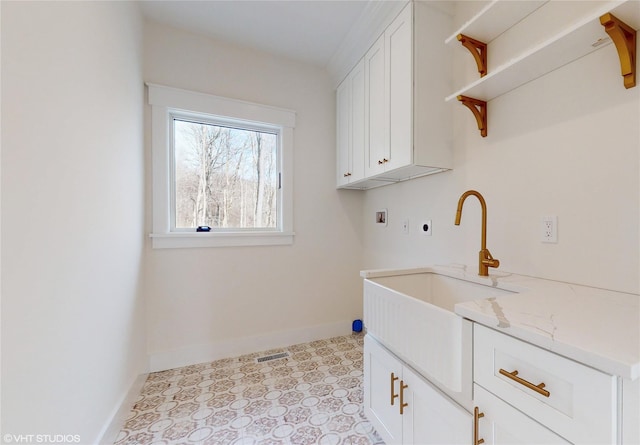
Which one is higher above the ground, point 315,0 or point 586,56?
point 315,0

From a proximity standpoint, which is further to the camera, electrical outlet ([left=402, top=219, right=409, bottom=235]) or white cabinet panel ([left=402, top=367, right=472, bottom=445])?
electrical outlet ([left=402, top=219, right=409, bottom=235])

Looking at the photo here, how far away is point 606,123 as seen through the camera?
37.3 inches

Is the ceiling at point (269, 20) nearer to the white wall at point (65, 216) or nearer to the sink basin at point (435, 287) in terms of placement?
the white wall at point (65, 216)

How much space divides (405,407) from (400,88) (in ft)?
5.45

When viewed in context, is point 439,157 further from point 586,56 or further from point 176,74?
point 176,74

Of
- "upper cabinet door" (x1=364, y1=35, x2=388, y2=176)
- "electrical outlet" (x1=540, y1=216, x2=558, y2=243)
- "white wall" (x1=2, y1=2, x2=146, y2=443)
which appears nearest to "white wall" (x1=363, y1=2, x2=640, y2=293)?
"electrical outlet" (x1=540, y1=216, x2=558, y2=243)

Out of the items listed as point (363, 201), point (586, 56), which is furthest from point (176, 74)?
point (586, 56)

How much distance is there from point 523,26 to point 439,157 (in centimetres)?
68

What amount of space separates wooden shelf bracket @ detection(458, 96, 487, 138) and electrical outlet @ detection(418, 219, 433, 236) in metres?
0.61

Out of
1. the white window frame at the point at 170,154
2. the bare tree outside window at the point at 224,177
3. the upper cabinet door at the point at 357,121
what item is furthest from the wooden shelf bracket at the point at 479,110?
the bare tree outside window at the point at 224,177

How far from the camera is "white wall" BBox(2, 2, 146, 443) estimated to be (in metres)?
0.72

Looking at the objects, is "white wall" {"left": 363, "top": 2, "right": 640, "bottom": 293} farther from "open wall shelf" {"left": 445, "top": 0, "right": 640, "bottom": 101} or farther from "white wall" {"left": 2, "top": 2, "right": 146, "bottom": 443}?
"white wall" {"left": 2, "top": 2, "right": 146, "bottom": 443}

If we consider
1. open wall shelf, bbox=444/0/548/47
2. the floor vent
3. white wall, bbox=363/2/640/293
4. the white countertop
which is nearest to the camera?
the white countertop

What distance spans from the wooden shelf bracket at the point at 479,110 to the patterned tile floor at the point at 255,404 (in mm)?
1701
